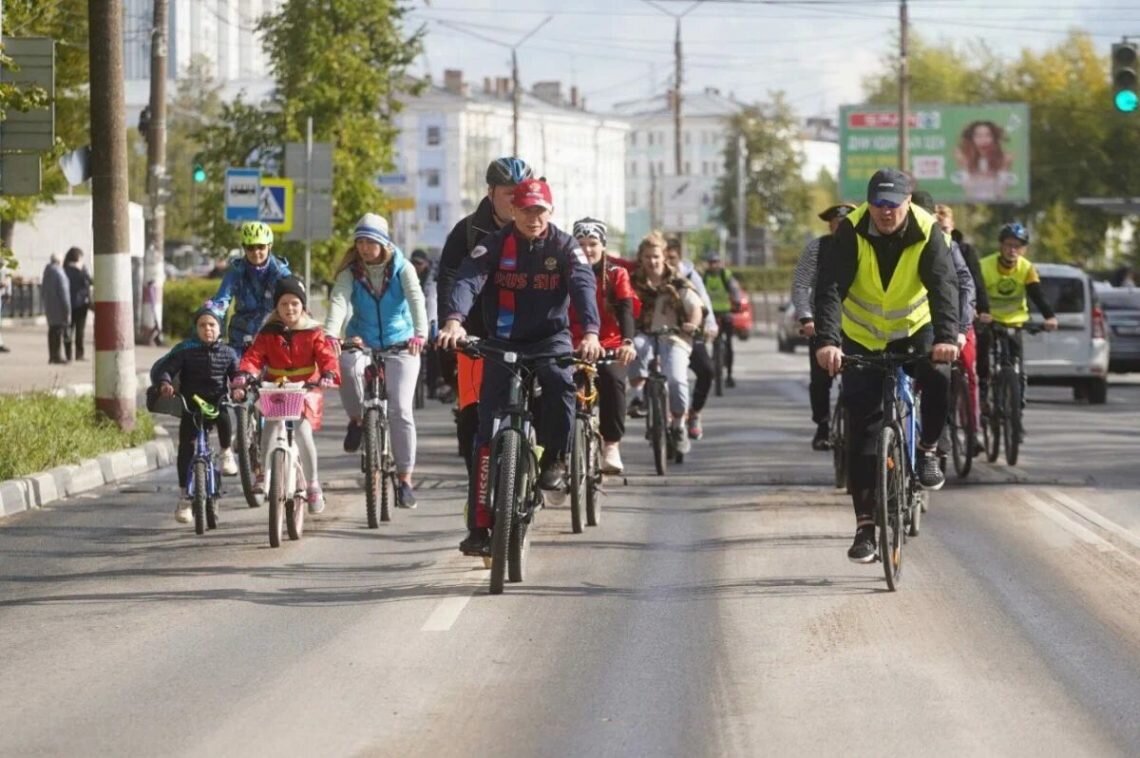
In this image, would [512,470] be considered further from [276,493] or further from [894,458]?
[276,493]

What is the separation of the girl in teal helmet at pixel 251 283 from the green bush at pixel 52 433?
6.79ft

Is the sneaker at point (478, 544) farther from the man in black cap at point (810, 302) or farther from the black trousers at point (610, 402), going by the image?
the black trousers at point (610, 402)

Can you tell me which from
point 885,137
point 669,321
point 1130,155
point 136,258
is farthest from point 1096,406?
point 1130,155

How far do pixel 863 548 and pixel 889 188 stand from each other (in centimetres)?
159

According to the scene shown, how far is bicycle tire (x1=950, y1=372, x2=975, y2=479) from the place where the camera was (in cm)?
1620

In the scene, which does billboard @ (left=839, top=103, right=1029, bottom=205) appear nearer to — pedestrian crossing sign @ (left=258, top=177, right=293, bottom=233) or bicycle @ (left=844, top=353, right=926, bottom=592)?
pedestrian crossing sign @ (left=258, top=177, right=293, bottom=233)

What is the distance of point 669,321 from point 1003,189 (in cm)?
5673

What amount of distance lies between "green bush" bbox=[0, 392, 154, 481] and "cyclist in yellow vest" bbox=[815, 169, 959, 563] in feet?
21.4

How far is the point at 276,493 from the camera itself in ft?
40.2

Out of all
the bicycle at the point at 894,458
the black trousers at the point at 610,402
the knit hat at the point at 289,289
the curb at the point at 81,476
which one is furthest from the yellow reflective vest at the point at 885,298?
the curb at the point at 81,476

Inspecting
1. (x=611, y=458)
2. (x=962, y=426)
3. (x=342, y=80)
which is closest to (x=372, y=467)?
(x=611, y=458)

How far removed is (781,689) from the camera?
313 inches

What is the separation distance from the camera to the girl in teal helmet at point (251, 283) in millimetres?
13875

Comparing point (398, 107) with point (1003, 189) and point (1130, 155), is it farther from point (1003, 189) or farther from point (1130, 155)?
point (1130, 155)
